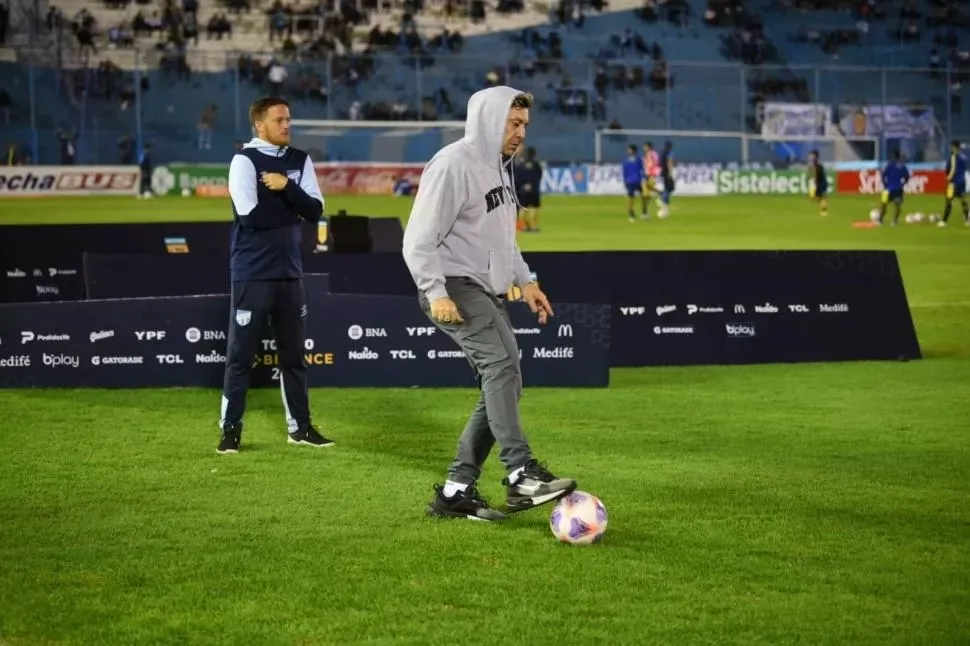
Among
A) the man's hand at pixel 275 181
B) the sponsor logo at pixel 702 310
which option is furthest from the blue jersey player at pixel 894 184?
the man's hand at pixel 275 181

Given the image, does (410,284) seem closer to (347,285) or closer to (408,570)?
(347,285)

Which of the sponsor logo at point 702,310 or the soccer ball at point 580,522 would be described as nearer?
the soccer ball at point 580,522

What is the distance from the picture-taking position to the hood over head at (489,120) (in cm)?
780

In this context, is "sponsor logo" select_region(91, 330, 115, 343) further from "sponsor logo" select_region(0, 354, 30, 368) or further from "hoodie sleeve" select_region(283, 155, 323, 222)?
"hoodie sleeve" select_region(283, 155, 323, 222)

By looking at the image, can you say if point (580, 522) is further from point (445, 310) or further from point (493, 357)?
point (445, 310)

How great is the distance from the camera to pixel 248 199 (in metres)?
9.97

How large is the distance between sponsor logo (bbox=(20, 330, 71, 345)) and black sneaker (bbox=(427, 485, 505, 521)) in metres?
6.20

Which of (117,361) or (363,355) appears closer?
(117,361)

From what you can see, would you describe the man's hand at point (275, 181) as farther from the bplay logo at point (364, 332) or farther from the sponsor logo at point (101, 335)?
the sponsor logo at point (101, 335)

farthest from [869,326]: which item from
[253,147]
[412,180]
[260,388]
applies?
[412,180]

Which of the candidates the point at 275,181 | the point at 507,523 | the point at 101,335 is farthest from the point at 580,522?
the point at 101,335

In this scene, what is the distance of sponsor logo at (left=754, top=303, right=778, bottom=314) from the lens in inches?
594

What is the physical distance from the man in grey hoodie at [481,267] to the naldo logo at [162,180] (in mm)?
43819

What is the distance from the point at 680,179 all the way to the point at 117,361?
43.4m
